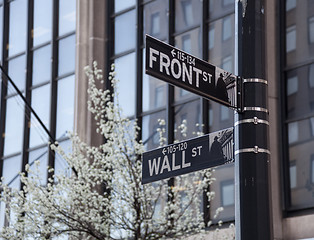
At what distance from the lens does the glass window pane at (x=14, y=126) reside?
24.2 m

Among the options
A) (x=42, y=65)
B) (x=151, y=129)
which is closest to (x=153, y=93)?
(x=151, y=129)

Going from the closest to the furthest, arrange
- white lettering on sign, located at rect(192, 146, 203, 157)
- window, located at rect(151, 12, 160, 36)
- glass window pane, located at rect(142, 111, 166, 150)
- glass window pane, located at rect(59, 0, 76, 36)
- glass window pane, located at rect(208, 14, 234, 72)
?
1. white lettering on sign, located at rect(192, 146, 203, 157)
2. glass window pane, located at rect(208, 14, 234, 72)
3. glass window pane, located at rect(142, 111, 166, 150)
4. window, located at rect(151, 12, 160, 36)
5. glass window pane, located at rect(59, 0, 76, 36)

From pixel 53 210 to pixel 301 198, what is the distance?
15.8ft

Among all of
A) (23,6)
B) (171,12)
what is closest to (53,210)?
(171,12)

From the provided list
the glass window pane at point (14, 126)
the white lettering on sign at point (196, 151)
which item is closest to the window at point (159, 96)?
the glass window pane at point (14, 126)

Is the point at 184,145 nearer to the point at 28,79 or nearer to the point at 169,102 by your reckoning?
the point at 169,102

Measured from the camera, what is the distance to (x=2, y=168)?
961 inches

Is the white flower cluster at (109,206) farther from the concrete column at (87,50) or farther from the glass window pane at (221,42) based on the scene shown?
the concrete column at (87,50)

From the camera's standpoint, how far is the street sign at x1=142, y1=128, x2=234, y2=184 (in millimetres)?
6582

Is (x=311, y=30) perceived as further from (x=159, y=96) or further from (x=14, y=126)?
(x=14, y=126)

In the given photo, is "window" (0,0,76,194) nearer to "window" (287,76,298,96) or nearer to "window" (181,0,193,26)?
"window" (181,0,193,26)

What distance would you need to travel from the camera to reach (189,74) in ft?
21.0

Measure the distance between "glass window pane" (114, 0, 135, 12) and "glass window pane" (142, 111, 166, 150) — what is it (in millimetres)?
3422

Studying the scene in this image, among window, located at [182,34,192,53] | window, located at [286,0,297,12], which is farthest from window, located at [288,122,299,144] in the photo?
window, located at [182,34,192,53]
